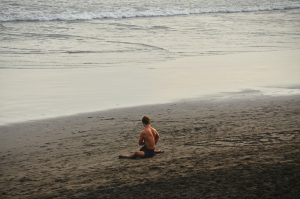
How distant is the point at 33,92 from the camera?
47.6 feet

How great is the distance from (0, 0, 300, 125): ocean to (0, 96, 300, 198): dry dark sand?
1.28m

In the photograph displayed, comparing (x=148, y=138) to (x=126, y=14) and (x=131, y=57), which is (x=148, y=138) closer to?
(x=131, y=57)

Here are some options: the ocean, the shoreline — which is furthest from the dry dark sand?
the ocean

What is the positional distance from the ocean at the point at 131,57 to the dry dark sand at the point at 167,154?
50.5 inches

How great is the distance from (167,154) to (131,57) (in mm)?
11482

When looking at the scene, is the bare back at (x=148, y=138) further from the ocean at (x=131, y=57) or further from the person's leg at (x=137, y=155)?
the ocean at (x=131, y=57)

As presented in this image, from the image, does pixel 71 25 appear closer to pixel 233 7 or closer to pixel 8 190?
pixel 233 7

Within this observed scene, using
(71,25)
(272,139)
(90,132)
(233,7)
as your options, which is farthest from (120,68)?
(233,7)

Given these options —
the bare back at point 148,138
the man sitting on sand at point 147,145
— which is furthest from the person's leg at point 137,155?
the bare back at point 148,138

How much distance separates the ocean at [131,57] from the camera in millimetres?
14227

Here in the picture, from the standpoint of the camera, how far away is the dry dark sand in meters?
7.26

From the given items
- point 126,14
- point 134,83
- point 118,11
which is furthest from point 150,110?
point 118,11

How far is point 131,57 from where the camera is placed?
794 inches

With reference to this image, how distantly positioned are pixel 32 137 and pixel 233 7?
3408 cm
